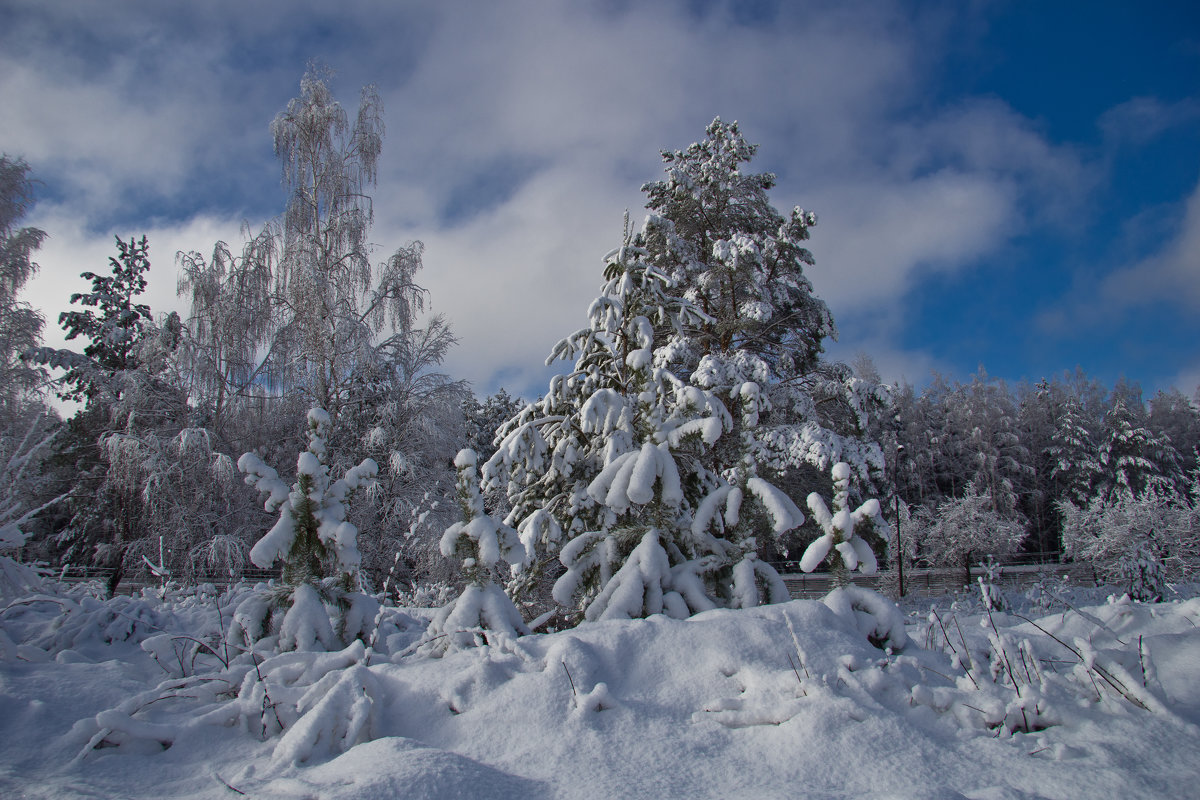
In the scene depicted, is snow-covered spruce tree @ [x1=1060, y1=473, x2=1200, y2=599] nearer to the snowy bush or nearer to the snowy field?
the snowy bush

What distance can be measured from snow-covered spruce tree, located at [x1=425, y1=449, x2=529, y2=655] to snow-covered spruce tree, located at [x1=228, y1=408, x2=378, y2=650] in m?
0.69

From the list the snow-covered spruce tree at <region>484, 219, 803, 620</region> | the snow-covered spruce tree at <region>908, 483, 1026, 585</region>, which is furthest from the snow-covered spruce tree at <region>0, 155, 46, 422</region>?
the snow-covered spruce tree at <region>908, 483, 1026, 585</region>

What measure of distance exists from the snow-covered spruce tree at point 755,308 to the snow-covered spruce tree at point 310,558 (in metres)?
8.00

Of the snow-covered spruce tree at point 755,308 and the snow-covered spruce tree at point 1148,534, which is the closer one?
the snow-covered spruce tree at point 755,308

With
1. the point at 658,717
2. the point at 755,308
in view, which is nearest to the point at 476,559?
the point at 658,717

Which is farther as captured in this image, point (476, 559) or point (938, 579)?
point (938, 579)

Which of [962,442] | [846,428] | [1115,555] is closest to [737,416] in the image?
[846,428]

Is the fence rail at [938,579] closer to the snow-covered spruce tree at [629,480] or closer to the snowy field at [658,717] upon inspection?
the snow-covered spruce tree at [629,480]

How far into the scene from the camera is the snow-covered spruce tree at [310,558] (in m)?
3.86

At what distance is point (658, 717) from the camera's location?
2.63 m

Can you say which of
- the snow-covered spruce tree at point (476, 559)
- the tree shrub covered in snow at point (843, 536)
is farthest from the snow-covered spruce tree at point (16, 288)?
the tree shrub covered in snow at point (843, 536)

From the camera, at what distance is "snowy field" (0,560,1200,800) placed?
85.2 inches

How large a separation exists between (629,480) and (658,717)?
205 centimetres

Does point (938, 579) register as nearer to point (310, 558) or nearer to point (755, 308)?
point (755, 308)
